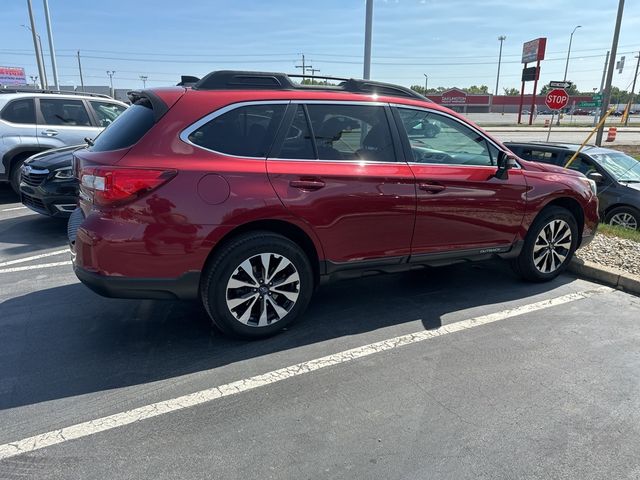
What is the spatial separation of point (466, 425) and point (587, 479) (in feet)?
2.03

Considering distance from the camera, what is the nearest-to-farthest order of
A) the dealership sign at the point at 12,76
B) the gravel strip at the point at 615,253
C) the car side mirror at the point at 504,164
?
the car side mirror at the point at 504,164 < the gravel strip at the point at 615,253 < the dealership sign at the point at 12,76

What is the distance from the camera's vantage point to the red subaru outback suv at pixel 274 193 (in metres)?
3.17

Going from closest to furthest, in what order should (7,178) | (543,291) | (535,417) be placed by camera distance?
(535,417)
(543,291)
(7,178)

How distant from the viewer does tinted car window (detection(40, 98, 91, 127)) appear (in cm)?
857

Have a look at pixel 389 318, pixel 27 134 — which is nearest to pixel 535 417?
pixel 389 318

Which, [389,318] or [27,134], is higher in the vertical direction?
[27,134]

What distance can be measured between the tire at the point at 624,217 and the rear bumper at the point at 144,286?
23.8 feet

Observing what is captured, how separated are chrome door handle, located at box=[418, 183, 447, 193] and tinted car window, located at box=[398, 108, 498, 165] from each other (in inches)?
8.7

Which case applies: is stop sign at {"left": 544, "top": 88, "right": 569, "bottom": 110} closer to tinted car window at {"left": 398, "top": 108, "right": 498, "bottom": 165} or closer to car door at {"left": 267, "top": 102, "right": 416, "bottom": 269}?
tinted car window at {"left": 398, "top": 108, "right": 498, "bottom": 165}

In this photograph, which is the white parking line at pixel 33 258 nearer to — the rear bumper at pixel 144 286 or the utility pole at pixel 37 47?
the rear bumper at pixel 144 286

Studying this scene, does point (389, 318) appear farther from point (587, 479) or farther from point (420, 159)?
point (587, 479)

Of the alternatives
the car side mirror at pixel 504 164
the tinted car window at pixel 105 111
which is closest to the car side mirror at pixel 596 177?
the car side mirror at pixel 504 164

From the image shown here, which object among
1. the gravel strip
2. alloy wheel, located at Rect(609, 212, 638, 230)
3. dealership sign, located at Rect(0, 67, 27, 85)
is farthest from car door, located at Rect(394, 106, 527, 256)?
dealership sign, located at Rect(0, 67, 27, 85)

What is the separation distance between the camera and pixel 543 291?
484 cm
